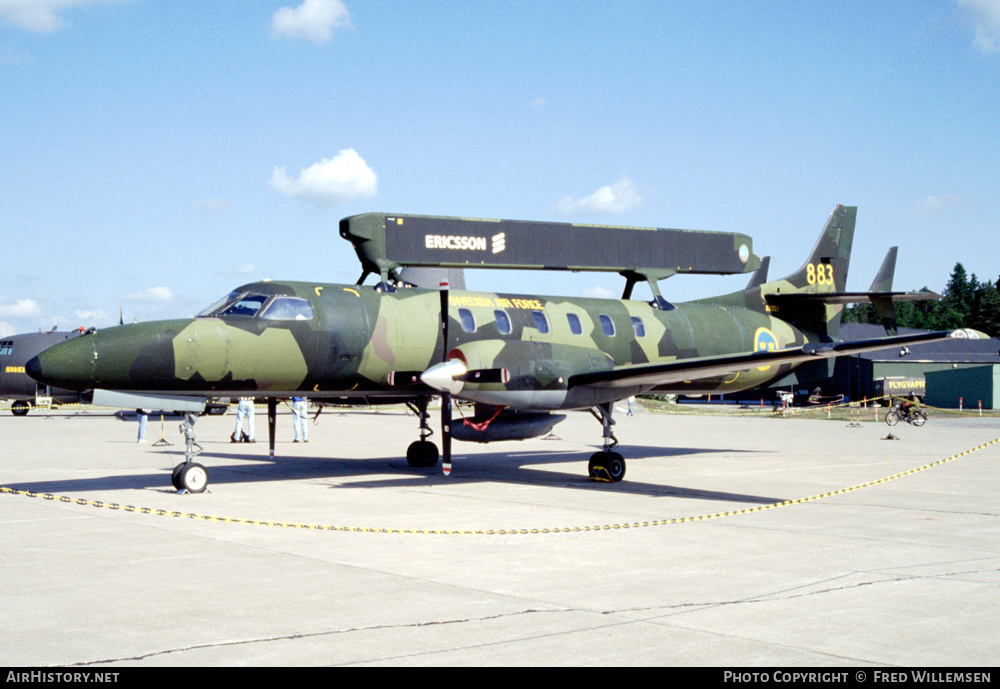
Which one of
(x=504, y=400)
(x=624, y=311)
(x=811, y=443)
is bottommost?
(x=811, y=443)

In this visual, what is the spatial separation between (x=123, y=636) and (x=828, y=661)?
16.2 feet

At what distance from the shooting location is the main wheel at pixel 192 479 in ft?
51.7

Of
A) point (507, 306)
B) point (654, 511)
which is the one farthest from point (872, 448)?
point (654, 511)

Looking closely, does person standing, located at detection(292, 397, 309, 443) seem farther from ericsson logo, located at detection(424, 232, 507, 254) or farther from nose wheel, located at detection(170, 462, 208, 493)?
nose wheel, located at detection(170, 462, 208, 493)

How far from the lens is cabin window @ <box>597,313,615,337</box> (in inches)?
790

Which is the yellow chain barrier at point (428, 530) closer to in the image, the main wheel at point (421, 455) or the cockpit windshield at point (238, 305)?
the cockpit windshield at point (238, 305)

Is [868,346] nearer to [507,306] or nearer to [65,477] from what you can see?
[507,306]

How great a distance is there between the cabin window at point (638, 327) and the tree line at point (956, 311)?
77.7 metres

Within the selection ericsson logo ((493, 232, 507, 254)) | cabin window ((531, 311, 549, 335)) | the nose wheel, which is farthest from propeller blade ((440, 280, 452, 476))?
ericsson logo ((493, 232, 507, 254))

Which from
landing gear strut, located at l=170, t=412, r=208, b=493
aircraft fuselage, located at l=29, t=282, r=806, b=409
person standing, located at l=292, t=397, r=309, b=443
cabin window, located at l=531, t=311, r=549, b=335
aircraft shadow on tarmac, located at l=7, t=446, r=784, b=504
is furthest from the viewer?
person standing, located at l=292, t=397, r=309, b=443

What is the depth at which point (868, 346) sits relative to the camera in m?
15.8

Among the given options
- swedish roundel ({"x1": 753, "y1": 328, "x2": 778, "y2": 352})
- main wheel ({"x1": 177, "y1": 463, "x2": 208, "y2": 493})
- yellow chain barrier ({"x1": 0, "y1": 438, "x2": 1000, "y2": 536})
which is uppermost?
swedish roundel ({"x1": 753, "y1": 328, "x2": 778, "y2": 352})

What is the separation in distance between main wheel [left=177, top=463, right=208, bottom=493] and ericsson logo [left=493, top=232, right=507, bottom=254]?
33.0 ft

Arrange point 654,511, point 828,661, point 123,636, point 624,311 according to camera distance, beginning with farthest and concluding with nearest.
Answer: point 624,311 → point 654,511 → point 123,636 → point 828,661
